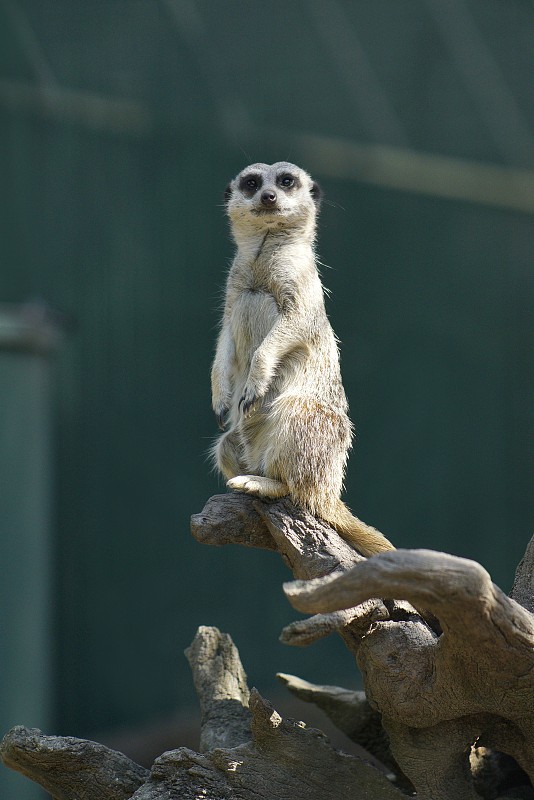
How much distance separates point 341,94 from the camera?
24.3 feet

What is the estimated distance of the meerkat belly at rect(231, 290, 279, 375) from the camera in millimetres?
3383

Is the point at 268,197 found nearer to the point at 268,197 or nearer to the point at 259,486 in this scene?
the point at 268,197

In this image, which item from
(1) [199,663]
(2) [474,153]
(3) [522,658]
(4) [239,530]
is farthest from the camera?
(2) [474,153]

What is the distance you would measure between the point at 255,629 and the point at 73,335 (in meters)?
2.39

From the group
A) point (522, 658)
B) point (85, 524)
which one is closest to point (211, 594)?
point (85, 524)

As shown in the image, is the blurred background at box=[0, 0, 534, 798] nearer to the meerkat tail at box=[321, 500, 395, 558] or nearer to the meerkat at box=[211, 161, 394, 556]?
the meerkat at box=[211, 161, 394, 556]

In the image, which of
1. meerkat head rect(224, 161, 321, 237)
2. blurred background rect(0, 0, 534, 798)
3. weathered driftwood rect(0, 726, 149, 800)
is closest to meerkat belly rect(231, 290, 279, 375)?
meerkat head rect(224, 161, 321, 237)

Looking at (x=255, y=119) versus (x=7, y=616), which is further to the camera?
(x=255, y=119)

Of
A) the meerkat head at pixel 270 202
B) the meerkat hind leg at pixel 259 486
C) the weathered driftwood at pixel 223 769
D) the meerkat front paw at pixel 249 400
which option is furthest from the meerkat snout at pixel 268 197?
the weathered driftwood at pixel 223 769

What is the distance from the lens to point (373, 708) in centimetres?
297

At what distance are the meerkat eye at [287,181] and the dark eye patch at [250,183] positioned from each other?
0.08 m

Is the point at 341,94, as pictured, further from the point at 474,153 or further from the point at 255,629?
the point at 255,629

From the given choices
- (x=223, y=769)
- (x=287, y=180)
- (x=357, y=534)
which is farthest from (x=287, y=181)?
(x=223, y=769)

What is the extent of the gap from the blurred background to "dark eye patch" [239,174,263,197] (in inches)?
101
